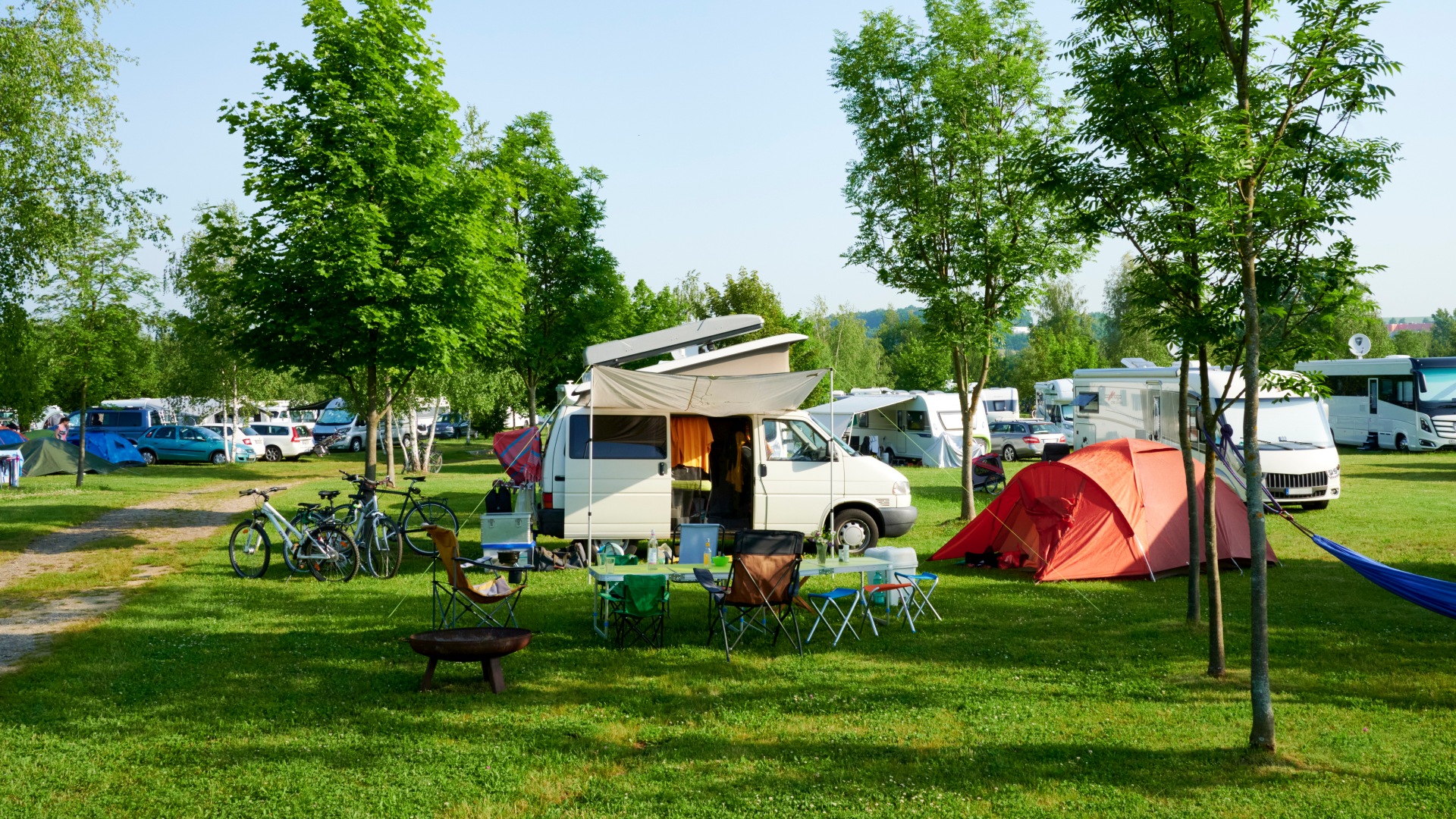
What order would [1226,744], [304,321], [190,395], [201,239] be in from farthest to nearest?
[190,395] → [201,239] → [304,321] → [1226,744]

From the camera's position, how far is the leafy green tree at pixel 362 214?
1374 cm

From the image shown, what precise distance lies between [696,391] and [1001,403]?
28.1 m

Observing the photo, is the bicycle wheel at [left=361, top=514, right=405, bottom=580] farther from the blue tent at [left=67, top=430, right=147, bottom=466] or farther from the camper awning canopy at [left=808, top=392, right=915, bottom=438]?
the blue tent at [left=67, top=430, right=147, bottom=466]

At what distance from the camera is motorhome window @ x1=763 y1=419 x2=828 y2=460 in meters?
11.6

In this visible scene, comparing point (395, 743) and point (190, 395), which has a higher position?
point (190, 395)

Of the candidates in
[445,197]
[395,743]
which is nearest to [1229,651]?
[395,743]

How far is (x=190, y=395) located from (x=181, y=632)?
2976cm

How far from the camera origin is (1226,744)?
5.25 m

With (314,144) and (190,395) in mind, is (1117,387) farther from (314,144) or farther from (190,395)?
(190,395)

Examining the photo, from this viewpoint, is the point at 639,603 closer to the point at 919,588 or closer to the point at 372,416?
the point at 919,588

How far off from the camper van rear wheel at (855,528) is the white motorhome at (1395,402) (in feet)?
62.7

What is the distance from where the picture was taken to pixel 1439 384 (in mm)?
27422

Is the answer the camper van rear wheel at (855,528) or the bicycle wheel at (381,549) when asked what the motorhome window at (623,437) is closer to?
the bicycle wheel at (381,549)

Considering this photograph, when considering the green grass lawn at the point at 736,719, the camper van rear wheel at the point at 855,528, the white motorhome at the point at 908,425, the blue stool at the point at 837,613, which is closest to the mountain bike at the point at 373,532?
the green grass lawn at the point at 736,719
